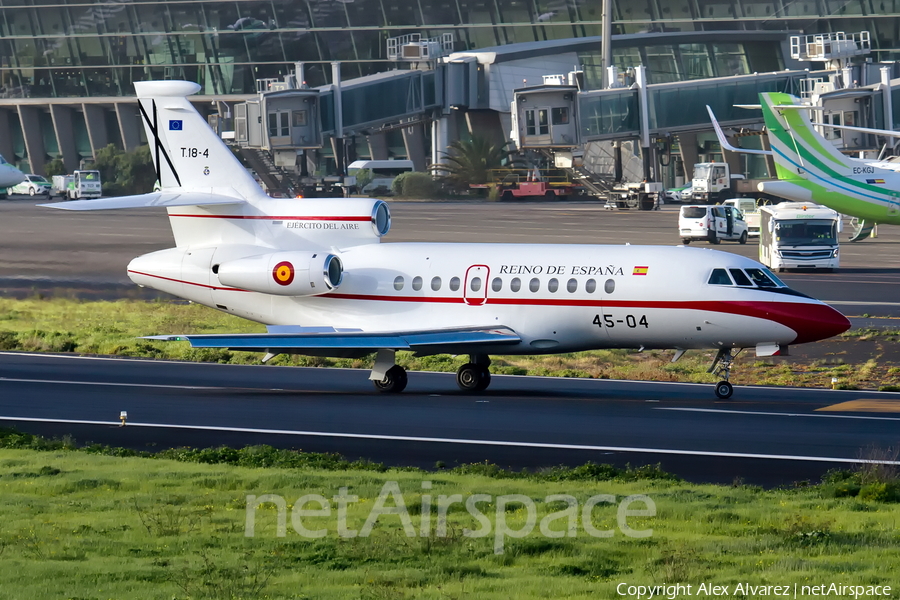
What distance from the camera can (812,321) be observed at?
27.5 metres

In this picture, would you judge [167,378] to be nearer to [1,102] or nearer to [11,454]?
[11,454]

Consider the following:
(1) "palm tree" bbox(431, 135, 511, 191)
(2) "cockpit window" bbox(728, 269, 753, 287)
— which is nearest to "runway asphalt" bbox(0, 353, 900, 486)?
(2) "cockpit window" bbox(728, 269, 753, 287)

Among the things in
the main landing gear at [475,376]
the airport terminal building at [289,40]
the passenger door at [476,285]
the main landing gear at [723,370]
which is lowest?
the main landing gear at [723,370]

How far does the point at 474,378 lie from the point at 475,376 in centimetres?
5

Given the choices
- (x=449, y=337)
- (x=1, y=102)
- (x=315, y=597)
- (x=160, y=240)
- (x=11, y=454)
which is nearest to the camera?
(x=315, y=597)

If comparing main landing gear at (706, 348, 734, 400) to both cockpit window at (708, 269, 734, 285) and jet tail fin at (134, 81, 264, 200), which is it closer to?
cockpit window at (708, 269, 734, 285)

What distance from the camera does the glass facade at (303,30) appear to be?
129875 millimetres

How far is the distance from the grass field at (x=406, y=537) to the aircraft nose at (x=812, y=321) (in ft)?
29.2

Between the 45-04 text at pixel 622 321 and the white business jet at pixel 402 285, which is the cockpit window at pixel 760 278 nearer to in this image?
the white business jet at pixel 402 285

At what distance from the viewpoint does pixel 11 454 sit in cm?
2095

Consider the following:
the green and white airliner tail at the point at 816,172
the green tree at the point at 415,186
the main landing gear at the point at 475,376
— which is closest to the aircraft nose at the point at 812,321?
the main landing gear at the point at 475,376

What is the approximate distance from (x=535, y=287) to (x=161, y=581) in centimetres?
1818

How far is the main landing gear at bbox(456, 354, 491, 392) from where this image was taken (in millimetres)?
30719

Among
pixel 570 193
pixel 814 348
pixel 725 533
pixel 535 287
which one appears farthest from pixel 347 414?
pixel 570 193
